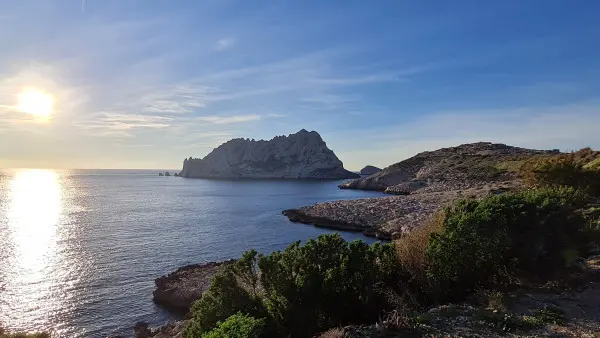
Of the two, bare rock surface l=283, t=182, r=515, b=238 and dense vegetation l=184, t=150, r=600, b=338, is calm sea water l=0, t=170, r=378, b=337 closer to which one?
bare rock surface l=283, t=182, r=515, b=238

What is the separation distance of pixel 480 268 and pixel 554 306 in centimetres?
283

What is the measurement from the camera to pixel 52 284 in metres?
32.5

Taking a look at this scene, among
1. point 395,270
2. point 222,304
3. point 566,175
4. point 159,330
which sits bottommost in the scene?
point 159,330

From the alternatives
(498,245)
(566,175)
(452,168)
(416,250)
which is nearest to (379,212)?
(566,175)

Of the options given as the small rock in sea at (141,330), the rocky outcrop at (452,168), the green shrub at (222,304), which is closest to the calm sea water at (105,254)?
the small rock in sea at (141,330)

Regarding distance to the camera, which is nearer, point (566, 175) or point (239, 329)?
point (239, 329)

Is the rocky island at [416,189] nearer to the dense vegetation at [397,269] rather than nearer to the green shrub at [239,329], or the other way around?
the dense vegetation at [397,269]

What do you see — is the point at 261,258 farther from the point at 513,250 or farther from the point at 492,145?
the point at 492,145

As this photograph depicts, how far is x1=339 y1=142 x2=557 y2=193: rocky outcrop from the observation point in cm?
10019

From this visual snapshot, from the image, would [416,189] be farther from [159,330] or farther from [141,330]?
[141,330]

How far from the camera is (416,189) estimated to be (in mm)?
105062

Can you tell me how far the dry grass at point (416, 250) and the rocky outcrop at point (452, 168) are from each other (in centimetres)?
7499

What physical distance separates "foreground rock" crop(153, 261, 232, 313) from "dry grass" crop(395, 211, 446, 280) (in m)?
Result: 13.7

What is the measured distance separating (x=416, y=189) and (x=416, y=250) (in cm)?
9372
